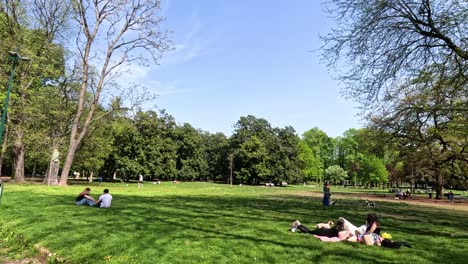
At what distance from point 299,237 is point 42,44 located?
34859 mm

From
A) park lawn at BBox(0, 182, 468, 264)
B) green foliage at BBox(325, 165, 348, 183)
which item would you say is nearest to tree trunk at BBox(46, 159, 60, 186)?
park lawn at BBox(0, 182, 468, 264)

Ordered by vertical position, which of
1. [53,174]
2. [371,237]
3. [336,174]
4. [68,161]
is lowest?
[371,237]

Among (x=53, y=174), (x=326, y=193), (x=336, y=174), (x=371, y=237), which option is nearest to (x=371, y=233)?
(x=371, y=237)

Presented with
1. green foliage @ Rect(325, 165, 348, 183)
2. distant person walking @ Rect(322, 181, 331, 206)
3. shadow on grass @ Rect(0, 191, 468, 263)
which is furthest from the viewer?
green foliage @ Rect(325, 165, 348, 183)

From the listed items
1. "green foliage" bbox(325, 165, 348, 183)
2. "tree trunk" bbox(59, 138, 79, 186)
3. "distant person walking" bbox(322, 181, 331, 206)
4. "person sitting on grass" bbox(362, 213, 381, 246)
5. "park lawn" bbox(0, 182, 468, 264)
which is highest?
"green foliage" bbox(325, 165, 348, 183)

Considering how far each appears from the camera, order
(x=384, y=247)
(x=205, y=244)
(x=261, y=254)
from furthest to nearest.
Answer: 1. (x=384, y=247)
2. (x=205, y=244)
3. (x=261, y=254)

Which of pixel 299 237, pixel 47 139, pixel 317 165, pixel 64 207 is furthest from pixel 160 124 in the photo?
pixel 299 237

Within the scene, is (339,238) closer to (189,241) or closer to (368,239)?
(368,239)

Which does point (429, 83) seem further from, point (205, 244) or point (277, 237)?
point (205, 244)

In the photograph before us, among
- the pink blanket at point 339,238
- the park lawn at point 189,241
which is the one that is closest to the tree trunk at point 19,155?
the park lawn at point 189,241

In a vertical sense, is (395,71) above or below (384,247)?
above

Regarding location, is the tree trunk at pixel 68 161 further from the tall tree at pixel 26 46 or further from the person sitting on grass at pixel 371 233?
the person sitting on grass at pixel 371 233

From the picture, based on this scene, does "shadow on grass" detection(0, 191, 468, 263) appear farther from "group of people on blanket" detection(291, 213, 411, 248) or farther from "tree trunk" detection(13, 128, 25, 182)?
"tree trunk" detection(13, 128, 25, 182)

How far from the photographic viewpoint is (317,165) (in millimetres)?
115000
